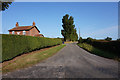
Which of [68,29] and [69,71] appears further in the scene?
[68,29]

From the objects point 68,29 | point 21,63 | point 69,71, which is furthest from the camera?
point 68,29

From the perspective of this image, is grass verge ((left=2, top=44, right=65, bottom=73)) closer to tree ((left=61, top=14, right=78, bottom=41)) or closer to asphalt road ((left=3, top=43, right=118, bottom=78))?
asphalt road ((left=3, top=43, right=118, bottom=78))

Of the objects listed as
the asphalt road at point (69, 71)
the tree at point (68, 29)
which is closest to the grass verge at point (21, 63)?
the asphalt road at point (69, 71)

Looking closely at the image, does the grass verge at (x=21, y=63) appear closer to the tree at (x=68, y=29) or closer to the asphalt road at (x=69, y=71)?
the asphalt road at (x=69, y=71)

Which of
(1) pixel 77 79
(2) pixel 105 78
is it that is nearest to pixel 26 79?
(1) pixel 77 79

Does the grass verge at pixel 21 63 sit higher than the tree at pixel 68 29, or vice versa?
the tree at pixel 68 29

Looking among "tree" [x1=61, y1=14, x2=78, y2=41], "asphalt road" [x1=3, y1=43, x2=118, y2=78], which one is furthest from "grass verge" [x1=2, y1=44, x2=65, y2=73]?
"tree" [x1=61, y1=14, x2=78, y2=41]

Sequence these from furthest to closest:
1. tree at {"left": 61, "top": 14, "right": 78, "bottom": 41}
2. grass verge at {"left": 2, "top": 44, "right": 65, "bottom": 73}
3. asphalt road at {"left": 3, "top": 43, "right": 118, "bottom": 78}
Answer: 1. tree at {"left": 61, "top": 14, "right": 78, "bottom": 41}
2. grass verge at {"left": 2, "top": 44, "right": 65, "bottom": 73}
3. asphalt road at {"left": 3, "top": 43, "right": 118, "bottom": 78}

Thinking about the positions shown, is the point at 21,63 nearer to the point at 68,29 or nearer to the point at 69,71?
the point at 69,71

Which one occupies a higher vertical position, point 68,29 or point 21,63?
point 68,29

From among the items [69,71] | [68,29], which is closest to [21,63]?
[69,71]

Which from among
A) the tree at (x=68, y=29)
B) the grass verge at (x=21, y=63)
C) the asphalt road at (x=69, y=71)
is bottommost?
the grass verge at (x=21, y=63)

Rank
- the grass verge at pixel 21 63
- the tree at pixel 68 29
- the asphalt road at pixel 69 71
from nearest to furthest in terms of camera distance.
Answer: the asphalt road at pixel 69 71
the grass verge at pixel 21 63
the tree at pixel 68 29

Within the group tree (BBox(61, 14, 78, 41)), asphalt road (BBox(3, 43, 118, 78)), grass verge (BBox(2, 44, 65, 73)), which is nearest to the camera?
asphalt road (BBox(3, 43, 118, 78))
